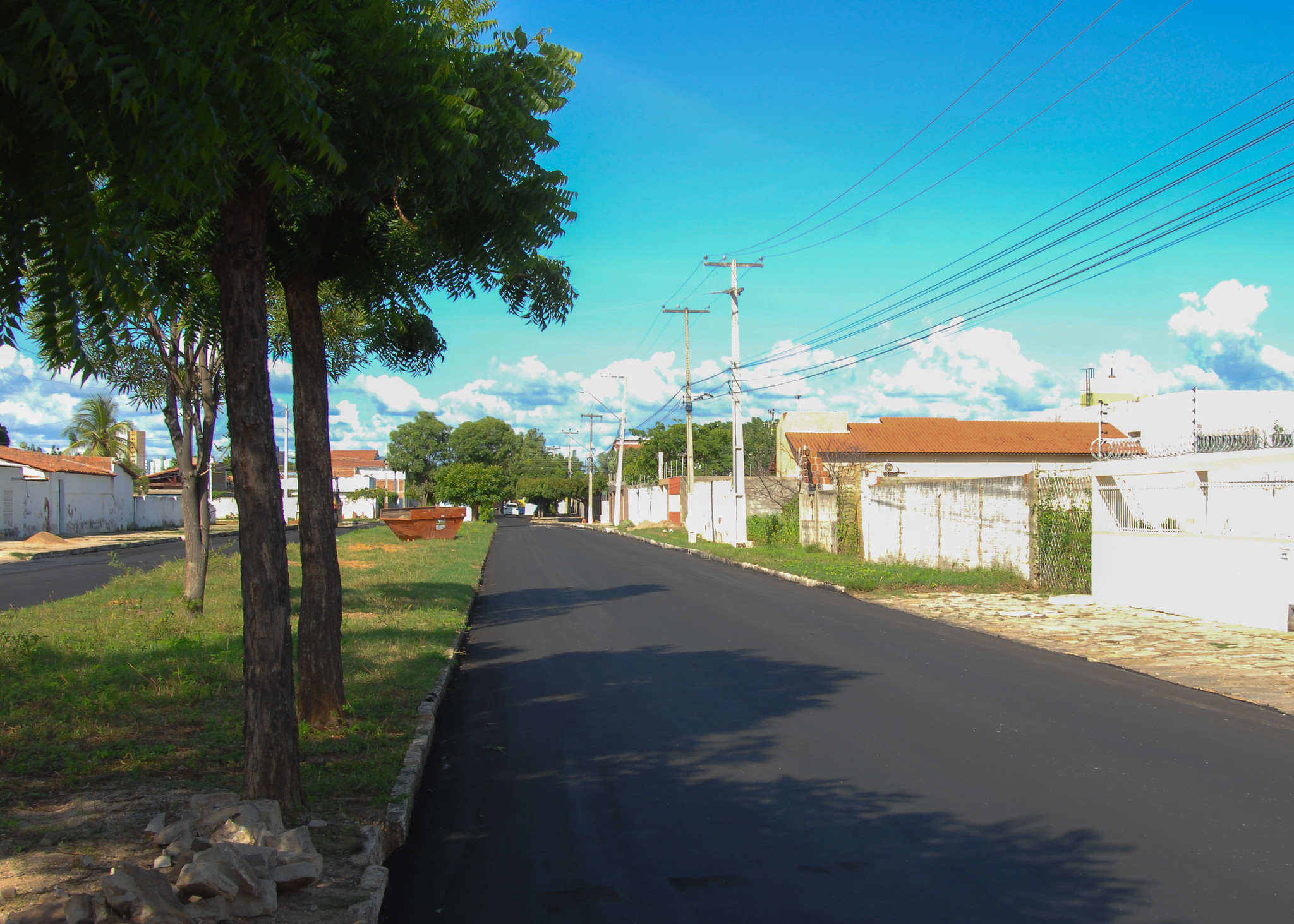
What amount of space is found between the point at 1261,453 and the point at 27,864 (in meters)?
13.9

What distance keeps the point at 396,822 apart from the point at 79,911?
6.34 feet

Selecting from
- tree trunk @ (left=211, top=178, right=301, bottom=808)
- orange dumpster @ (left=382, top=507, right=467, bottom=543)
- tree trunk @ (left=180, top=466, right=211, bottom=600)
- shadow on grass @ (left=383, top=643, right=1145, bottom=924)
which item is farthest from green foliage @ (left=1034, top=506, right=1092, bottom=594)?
orange dumpster @ (left=382, top=507, right=467, bottom=543)

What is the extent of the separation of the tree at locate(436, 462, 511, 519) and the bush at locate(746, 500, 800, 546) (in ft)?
103

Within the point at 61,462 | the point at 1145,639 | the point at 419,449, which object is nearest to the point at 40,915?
the point at 1145,639

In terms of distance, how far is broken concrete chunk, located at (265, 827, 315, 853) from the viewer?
4395 mm

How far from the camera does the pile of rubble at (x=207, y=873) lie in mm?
3543

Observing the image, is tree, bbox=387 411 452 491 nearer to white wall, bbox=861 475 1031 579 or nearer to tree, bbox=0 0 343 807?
white wall, bbox=861 475 1031 579

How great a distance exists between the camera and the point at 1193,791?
6070 mm

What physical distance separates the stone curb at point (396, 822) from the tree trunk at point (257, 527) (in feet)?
1.75

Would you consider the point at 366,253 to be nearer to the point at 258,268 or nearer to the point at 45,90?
the point at 258,268

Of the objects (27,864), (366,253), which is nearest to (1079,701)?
(366,253)

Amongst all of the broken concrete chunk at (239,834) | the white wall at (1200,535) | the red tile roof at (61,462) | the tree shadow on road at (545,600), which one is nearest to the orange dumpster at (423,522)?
the red tile roof at (61,462)

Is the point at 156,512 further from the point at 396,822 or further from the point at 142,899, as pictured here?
the point at 142,899

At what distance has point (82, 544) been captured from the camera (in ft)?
124
